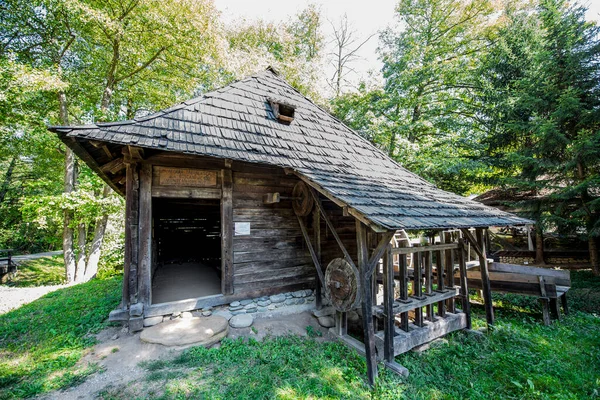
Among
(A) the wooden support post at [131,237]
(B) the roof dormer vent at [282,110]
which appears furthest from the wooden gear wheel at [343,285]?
(B) the roof dormer vent at [282,110]

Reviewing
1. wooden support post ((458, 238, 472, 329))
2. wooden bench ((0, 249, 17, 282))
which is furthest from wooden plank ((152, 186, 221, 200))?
wooden bench ((0, 249, 17, 282))

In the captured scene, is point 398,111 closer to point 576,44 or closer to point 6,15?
point 576,44

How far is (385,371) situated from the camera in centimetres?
339

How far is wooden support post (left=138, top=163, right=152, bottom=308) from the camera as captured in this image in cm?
375

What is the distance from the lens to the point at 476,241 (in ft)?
15.9

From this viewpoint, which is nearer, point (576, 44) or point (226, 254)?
point (226, 254)

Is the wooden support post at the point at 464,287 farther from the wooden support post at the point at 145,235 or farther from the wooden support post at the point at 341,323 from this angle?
the wooden support post at the point at 145,235

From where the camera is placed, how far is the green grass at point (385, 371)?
2.83m

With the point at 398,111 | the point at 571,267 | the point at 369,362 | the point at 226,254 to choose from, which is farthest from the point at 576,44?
the point at 226,254

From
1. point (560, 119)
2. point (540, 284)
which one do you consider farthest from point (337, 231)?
point (560, 119)

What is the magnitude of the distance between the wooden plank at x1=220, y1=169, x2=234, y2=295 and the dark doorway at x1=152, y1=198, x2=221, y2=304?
1.97 metres

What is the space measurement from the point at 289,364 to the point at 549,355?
163 inches

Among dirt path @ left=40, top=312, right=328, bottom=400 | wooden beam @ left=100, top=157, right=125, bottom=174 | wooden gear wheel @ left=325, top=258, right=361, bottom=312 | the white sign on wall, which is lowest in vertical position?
dirt path @ left=40, top=312, right=328, bottom=400

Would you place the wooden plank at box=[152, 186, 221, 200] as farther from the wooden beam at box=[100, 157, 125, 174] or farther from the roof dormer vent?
the roof dormer vent
